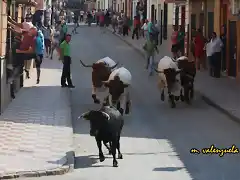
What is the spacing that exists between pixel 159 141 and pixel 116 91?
215 centimetres

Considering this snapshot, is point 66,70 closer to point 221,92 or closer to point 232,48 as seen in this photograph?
point 221,92

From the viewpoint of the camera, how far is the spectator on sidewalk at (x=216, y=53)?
24.7m

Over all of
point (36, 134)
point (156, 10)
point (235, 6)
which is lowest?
point (36, 134)

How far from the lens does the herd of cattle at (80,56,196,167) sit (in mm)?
10953

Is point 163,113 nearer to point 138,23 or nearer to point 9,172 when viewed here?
point 9,172

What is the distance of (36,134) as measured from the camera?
13.7 metres

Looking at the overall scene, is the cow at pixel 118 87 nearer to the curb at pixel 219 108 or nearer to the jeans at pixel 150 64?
the curb at pixel 219 108

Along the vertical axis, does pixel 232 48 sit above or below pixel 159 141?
above

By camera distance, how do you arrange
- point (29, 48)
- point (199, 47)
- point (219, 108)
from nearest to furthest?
point (219, 108) → point (29, 48) → point (199, 47)

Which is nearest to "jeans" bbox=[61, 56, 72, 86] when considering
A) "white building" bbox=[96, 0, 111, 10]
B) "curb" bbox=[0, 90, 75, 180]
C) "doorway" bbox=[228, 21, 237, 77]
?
"doorway" bbox=[228, 21, 237, 77]

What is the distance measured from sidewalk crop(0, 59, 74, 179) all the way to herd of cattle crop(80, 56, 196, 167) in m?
0.79

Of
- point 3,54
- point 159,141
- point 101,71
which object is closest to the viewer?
point 159,141

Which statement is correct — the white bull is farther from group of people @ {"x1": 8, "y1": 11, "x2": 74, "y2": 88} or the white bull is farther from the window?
the window

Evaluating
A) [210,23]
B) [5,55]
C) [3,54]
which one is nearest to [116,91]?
[3,54]
